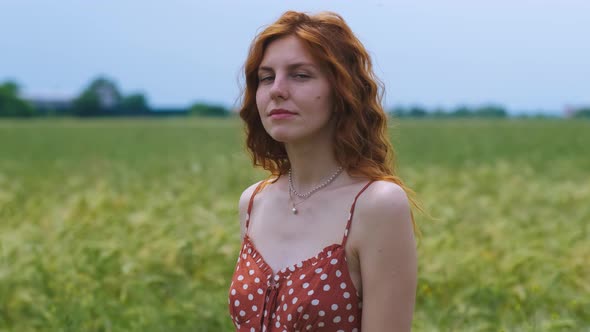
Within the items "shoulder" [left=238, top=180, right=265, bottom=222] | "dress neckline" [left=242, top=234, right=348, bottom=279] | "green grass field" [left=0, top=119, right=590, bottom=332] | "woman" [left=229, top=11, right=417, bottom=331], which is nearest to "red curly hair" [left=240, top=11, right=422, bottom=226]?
"woman" [left=229, top=11, right=417, bottom=331]

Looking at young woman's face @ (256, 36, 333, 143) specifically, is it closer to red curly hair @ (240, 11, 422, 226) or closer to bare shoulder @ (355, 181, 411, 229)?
red curly hair @ (240, 11, 422, 226)

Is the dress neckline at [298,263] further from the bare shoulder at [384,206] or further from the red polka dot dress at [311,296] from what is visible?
the bare shoulder at [384,206]

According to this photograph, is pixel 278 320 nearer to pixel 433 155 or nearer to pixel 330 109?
pixel 330 109

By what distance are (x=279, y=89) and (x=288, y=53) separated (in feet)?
0.36

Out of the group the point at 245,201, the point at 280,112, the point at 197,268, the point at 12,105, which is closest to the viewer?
the point at 280,112

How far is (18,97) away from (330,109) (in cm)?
9402

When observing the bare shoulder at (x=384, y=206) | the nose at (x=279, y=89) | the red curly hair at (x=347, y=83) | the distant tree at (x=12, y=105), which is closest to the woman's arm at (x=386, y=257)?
the bare shoulder at (x=384, y=206)

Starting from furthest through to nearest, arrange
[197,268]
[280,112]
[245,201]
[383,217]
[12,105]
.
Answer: [12,105] < [197,268] < [245,201] < [280,112] < [383,217]

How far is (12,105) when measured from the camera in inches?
3455

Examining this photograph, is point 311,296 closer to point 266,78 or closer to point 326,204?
point 326,204

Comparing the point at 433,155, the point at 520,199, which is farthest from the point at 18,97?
the point at 520,199

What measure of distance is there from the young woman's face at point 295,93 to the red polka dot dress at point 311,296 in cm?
25

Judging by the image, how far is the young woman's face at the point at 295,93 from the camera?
213 cm

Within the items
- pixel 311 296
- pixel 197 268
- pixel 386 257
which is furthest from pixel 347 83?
pixel 197 268
